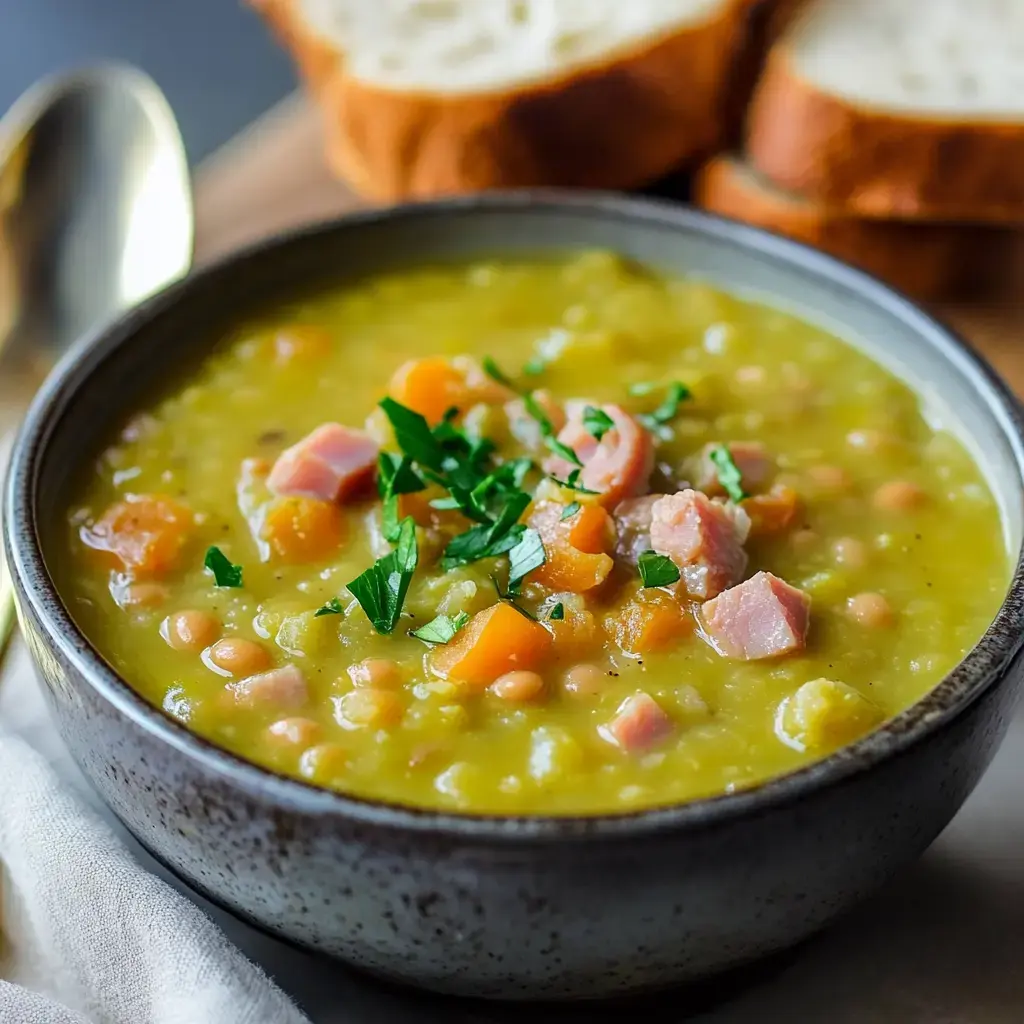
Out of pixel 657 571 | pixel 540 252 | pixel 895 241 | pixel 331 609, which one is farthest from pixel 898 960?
pixel 895 241

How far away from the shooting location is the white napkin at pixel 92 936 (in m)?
1.92

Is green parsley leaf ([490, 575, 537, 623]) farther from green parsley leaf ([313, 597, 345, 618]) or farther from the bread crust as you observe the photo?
the bread crust

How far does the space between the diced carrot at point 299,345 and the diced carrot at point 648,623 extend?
985 mm

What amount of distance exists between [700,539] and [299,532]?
0.66m

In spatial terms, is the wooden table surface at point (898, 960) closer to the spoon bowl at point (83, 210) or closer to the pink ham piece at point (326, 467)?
the pink ham piece at point (326, 467)

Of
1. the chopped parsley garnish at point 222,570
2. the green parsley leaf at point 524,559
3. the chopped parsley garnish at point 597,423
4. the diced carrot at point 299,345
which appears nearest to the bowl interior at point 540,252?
the diced carrot at point 299,345

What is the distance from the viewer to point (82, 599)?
226 centimetres

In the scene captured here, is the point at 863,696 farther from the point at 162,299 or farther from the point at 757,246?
the point at 162,299

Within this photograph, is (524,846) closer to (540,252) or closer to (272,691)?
(272,691)

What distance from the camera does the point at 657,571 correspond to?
86.0 inches

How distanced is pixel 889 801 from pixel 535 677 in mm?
528

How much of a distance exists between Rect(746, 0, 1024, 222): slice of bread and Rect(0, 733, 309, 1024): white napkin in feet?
8.01

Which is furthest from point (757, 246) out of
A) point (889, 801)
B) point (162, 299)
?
point (889, 801)

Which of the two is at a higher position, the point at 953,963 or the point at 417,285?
the point at 417,285
